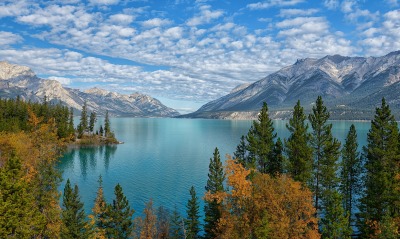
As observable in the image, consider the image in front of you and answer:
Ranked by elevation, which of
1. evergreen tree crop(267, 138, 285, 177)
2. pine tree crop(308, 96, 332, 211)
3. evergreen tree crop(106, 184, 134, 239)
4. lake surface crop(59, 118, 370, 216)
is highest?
pine tree crop(308, 96, 332, 211)

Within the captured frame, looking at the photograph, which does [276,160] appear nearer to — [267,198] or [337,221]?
[337,221]

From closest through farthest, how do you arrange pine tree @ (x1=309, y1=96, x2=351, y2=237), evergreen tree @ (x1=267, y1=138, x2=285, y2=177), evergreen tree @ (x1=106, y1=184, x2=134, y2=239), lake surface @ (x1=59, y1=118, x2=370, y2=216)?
evergreen tree @ (x1=106, y1=184, x2=134, y2=239) < pine tree @ (x1=309, y1=96, x2=351, y2=237) < evergreen tree @ (x1=267, y1=138, x2=285, y2=177) < lake surface @ (x1=59, y1=118, x2=370, y2=216)

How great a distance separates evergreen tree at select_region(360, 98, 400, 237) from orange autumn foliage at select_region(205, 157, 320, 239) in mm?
14118

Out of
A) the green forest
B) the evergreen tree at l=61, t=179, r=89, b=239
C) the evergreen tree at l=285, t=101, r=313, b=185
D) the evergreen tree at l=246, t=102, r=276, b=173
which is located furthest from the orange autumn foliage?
the evergreen tree at l=61, t=179, r=89, b=239

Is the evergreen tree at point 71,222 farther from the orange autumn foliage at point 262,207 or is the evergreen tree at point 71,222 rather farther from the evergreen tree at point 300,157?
the evergreen tree at point 300,157

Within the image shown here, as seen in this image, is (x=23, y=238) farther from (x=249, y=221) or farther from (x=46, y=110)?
(x=46, y=110)

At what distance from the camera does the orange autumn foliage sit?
4034 cm

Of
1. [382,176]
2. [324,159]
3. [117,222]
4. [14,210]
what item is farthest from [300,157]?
[14,210]

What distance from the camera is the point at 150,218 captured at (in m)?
59.6

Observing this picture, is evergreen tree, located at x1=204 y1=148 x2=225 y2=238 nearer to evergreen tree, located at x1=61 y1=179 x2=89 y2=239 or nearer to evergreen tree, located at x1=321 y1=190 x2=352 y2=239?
evergreen tree, located at x1=321 y1=190 x2=352 y2=239

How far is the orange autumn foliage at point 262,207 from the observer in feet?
132

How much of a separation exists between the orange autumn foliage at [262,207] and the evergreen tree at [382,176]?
46.3ft

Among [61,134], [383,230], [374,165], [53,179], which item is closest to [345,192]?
[374,165]

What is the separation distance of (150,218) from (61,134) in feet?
478
